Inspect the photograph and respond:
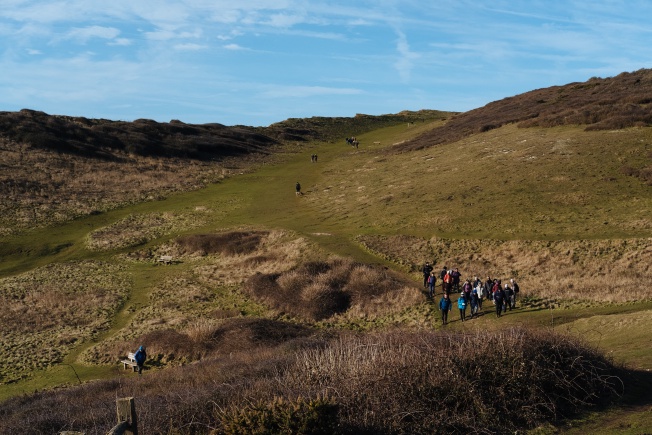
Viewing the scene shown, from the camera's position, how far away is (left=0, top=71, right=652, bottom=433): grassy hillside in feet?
54.3

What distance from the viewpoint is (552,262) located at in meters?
40.0

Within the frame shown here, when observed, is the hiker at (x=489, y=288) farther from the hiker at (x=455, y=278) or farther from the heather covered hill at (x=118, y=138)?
the heather covered hill at (x=118, y=138)

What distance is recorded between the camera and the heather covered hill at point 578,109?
2736 inches

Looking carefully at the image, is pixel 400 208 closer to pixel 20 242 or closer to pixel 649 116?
pixel 649 116

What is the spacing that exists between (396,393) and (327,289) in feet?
83.5

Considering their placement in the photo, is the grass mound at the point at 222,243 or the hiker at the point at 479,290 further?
the grass mound at the point at 222,243

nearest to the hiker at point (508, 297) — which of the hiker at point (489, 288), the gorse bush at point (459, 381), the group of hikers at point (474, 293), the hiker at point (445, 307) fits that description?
the group of hikers at point (474, 293)

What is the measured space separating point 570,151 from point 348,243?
92.0ft

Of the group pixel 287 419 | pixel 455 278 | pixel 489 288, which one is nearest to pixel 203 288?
pixel 455 278

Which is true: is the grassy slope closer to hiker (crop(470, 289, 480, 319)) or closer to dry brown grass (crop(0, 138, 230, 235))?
hiker (crop(470, 289, 480, 319))

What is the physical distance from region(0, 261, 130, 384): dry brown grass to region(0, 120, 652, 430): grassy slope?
1.53 metres

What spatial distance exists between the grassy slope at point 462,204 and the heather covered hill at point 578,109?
3.29 metres

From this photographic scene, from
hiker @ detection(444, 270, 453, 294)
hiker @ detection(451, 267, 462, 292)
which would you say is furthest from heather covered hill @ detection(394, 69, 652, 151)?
hiker @ detection(444, 270, 453, 294)

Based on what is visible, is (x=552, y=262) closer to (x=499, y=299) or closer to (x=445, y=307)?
(x=499, y=299)
